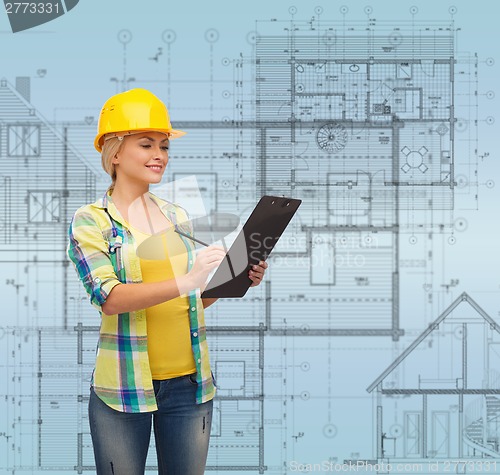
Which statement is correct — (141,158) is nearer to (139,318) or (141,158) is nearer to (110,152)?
(110,152)

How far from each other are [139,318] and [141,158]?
0.41 m

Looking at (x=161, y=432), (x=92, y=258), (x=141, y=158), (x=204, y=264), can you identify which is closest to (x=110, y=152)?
(x=141, y=158)

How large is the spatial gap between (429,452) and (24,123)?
2281mm

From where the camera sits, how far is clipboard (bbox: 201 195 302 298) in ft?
6.43

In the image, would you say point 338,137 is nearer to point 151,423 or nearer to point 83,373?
point 83,373

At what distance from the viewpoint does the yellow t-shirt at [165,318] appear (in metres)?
2.10

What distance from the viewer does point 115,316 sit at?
210 cm

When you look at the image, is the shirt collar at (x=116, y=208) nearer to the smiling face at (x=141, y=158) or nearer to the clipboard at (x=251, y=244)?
the smiling face at (x=141, y=158)

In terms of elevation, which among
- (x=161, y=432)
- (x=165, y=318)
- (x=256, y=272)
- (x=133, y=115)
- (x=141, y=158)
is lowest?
(x=161, y=432)

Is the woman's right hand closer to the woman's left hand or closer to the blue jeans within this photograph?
the woman's left hand

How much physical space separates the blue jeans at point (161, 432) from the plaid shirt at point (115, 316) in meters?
0.04

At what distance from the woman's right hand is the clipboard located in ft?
0.11

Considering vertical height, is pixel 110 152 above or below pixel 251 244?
above

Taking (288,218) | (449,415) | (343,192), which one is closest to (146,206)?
(288,218)
